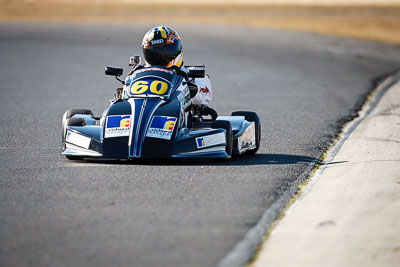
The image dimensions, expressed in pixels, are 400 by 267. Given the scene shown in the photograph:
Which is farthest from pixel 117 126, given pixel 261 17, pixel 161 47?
pixel 261 17

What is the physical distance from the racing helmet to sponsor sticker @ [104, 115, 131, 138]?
165cm

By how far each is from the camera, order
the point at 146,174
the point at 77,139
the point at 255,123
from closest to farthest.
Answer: the point at 146,174 → the point at 77,139 → the point at 255,123

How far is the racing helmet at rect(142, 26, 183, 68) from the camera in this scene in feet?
31.4

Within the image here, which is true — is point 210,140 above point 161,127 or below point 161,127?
below

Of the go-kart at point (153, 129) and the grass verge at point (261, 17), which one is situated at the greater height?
the grass verge at point (261, 17)

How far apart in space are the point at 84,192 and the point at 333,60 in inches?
701

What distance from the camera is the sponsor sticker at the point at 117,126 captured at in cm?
801

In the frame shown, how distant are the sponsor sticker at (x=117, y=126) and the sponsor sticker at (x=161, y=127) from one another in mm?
243

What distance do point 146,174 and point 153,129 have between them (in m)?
0.82

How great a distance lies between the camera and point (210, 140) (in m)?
8.12

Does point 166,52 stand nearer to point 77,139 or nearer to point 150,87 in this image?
point 150,87

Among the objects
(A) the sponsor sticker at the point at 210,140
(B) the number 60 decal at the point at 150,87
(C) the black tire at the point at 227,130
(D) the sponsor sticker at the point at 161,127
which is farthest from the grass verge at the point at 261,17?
(D) the sponsor sticker at the point at 161,127

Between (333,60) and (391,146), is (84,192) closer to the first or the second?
(391,146)

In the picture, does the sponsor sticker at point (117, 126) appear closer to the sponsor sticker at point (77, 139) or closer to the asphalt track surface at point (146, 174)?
the sponsor sticker at point (77, 139)
